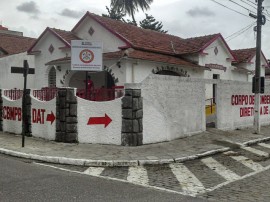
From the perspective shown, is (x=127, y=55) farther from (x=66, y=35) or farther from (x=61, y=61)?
(x=66, y=35)

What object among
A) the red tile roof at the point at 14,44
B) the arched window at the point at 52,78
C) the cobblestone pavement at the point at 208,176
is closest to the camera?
the cobblestone pavement at the point at 208,176

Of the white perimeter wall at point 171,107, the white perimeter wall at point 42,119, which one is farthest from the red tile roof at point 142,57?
the white perimeter wall at point 42,119

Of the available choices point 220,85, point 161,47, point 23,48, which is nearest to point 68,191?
point 220,85

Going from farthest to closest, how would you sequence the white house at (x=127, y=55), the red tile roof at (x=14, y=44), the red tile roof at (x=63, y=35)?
the red tile roof at (x=14, y=44)
the red tile roof at (x=63, y=35)
the white house at (x=127, y=55)

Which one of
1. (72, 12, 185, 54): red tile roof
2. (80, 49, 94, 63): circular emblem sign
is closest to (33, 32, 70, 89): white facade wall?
(72, 12, 185, 54): red tile roof

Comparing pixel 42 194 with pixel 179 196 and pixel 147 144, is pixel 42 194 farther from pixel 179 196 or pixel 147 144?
pixel 147 144

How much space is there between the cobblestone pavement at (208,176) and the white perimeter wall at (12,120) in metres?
5.68

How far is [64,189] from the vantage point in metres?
6.61

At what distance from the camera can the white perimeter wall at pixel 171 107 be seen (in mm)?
12109

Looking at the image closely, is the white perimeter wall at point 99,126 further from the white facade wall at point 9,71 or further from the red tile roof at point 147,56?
the white facade wall at point 9,71

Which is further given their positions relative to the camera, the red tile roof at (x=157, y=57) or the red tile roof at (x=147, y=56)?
the red tile roof at (x=157, y=57)

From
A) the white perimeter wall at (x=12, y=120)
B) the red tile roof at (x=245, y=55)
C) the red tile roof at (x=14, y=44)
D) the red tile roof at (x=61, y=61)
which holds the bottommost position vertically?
the white perimeter wall at (x=12, y=120)

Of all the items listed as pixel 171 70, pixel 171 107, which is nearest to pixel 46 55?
pixel 171 70

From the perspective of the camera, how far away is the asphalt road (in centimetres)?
612
